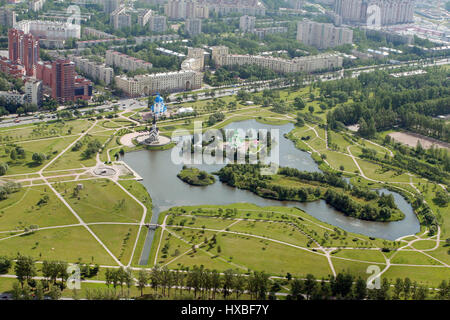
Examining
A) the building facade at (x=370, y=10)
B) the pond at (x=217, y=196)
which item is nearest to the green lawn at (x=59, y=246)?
the pond at (x=217, y=196)

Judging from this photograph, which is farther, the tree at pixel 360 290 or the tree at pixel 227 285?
the tree at pixel 360 290

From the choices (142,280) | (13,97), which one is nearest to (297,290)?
(142,280)

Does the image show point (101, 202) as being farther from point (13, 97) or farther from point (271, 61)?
point (271, 61)

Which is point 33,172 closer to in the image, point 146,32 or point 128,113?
point 128,113

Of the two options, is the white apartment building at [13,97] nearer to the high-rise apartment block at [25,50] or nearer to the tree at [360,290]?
the high-rise apartment block at [25,50]

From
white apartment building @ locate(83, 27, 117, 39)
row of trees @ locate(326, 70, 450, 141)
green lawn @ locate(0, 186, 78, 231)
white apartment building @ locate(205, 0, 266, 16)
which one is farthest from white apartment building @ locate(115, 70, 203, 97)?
white apartment building @ locate(205, 0, 266, 16)
